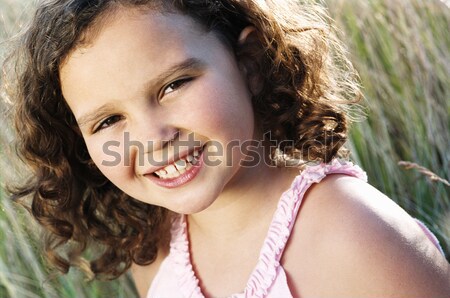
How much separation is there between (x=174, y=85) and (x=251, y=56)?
34 cm

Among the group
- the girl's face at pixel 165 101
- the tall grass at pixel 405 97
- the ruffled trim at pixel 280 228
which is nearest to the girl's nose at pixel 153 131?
the girl's face at pixel 165 101

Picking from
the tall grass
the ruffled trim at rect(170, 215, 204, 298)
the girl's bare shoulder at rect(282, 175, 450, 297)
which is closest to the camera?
the girl's bare shoulder at rect(282, 175, 450, 297)

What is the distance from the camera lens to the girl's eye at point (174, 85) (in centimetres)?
195

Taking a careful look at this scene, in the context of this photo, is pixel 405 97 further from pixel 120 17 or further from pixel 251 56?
pixel 120 17

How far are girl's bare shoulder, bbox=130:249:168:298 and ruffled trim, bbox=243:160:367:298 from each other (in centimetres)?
51

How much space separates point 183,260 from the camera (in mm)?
2393

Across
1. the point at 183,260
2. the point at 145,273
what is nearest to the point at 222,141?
the point at 183,260

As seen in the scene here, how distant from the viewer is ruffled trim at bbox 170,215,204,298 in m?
2.30

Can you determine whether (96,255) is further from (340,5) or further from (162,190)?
(340,5)

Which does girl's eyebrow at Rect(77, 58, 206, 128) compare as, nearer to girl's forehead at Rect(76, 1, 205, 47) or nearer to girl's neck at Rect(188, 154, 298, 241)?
girl's forehead at Rect(76, 1, 205, 47)

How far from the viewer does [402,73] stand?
2.90 metres

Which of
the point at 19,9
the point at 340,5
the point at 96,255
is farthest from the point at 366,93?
the point at 19,9

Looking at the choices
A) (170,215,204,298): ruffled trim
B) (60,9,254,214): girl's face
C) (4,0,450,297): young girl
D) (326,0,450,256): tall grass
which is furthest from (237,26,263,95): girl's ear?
(326,0,450,256): tall grass

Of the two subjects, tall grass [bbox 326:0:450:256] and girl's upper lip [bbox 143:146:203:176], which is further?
tall grass [bbox 326:0:450:256]
